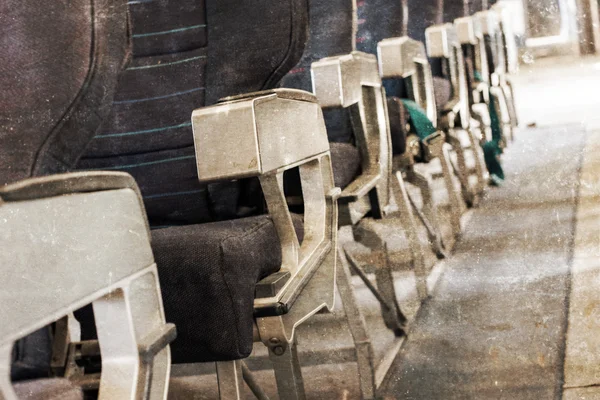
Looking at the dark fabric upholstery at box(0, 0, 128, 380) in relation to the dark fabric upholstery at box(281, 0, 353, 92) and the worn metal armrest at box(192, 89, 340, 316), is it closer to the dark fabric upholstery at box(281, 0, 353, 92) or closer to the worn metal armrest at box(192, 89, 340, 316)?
the worn metal armrest at box(192, 89, 340, 316)

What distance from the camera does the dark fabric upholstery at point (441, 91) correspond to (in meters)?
1.83

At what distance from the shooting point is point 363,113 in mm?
1426

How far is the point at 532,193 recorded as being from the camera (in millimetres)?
1230

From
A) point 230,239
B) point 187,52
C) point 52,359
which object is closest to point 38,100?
point 230,239

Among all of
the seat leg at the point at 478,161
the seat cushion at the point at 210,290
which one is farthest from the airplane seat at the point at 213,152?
the seat leg at the point at 478,161

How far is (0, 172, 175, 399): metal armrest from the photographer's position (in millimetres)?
401

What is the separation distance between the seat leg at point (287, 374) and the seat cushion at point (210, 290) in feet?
0.39

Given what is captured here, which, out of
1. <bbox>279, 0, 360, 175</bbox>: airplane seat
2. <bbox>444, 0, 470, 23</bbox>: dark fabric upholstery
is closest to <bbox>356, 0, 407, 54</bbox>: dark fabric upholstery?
<bbox>444, 0, 470, 23</bbox>: dark fabric upholstery

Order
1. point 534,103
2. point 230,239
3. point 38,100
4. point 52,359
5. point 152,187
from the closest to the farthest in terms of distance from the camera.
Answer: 1. point 38,100
2. point 230,239
3. point 52,359
4. point 534,103
5. point 152,187

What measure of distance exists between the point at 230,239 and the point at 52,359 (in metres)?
0.29

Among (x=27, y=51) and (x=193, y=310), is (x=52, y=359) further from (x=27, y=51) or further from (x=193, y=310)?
(x=27, y=51)

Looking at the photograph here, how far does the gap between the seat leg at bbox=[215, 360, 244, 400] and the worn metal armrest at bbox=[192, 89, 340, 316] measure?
68 millimetres

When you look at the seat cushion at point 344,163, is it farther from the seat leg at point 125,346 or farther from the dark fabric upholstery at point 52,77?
the seat leg at point 125,346

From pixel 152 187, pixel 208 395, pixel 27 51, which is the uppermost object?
pixel 27 51
